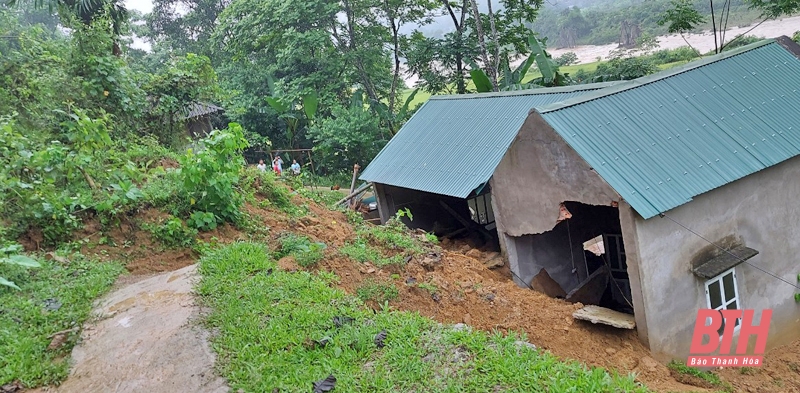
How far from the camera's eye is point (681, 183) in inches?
277

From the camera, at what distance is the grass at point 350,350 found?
15.1 feet

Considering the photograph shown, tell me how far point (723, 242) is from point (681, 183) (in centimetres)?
128

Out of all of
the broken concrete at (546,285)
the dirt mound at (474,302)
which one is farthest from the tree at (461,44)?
the dirt mound at (474,302)

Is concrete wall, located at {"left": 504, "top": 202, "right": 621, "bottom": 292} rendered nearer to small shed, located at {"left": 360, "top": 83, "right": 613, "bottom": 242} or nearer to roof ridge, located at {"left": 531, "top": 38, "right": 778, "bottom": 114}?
small shed, located at {"left": 360, "top": 83, "right": 613, "bottom": 242}

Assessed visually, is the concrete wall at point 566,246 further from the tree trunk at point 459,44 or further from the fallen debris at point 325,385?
the tree trunk at point 459,44

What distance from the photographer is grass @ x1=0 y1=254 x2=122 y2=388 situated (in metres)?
5.05

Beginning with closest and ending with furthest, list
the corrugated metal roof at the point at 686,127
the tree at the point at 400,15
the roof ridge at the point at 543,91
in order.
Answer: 1. the corrugated metal roof at the point at 686,127
2. the roof ridge at the point at 543,91
3. the tree at the point at 400,15

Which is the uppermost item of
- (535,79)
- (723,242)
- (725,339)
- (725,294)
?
(535,79)

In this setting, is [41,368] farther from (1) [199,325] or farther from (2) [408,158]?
(2) [408,158]

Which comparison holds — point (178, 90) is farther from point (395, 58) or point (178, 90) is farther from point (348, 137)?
point (395, 58)

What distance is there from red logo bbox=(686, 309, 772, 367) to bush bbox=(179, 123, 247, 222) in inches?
263

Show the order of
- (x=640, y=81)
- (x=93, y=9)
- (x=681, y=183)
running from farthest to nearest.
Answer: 1. (x=93, y=9)
2. (x=640, y=81)
3. (x=681, y=183)

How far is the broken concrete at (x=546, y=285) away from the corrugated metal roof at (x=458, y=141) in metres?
1.94

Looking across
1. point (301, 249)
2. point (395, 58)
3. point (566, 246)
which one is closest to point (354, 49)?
point (395, 58)
